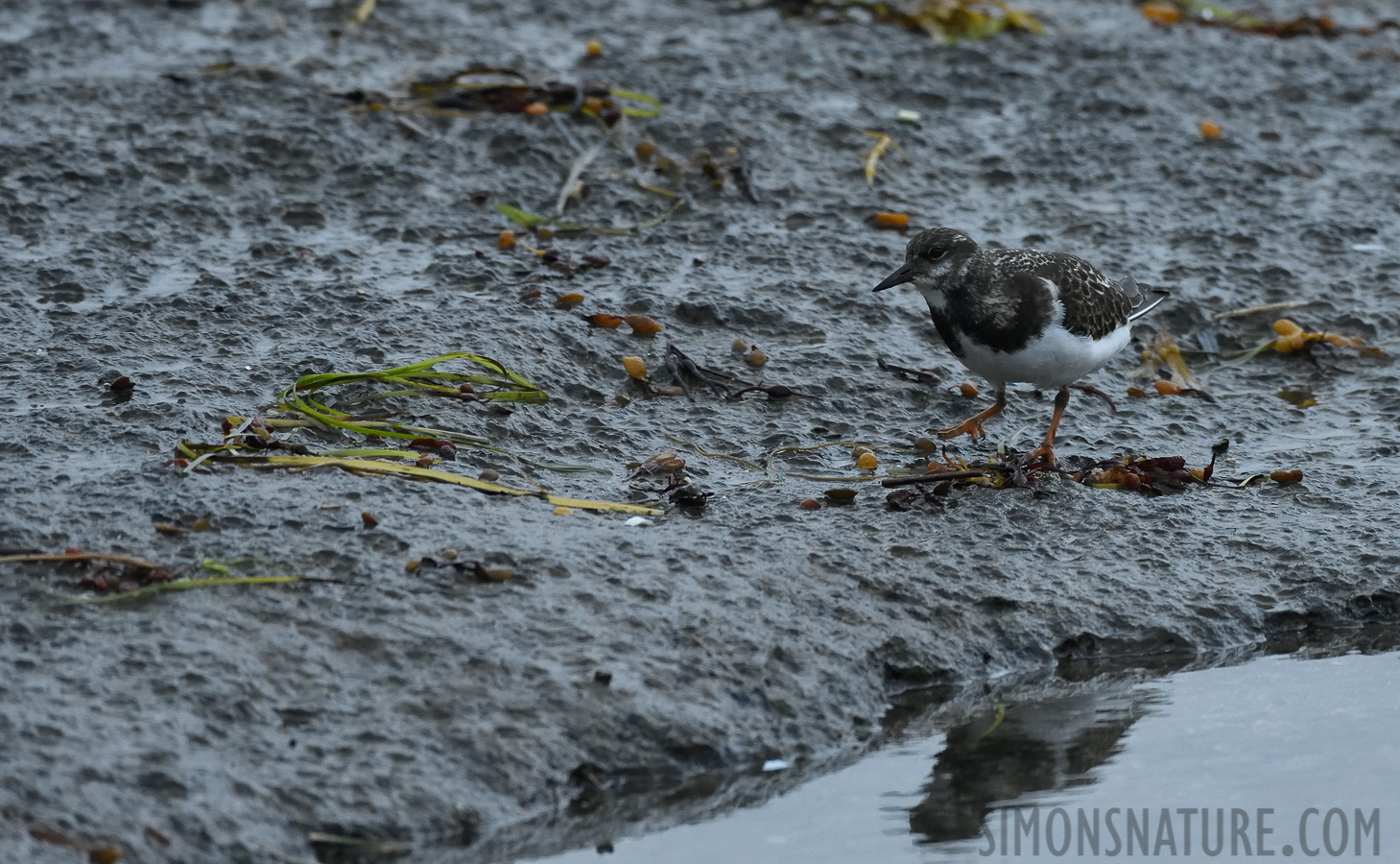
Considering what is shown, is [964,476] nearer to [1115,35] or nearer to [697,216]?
[697,216]

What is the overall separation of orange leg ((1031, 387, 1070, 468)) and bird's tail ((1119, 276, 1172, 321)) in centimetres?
54

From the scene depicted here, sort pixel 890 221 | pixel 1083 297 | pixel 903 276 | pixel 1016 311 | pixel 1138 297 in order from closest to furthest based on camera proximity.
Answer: pixel 1016 311 → pixel 1083 297 → pixel 903 276 → pixel 1138 297 → pixel 890 221

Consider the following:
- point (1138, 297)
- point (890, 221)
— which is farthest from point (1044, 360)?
point (890, 221)

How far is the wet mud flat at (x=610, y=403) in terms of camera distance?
4.59 metres

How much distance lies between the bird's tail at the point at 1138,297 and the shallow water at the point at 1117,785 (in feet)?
7.09

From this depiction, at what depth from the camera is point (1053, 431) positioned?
21.6ft

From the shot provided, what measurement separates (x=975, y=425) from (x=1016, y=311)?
0.67 m

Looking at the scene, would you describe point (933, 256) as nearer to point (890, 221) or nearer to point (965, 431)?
point (965, 431)

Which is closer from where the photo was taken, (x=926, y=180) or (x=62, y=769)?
(x=62, y=769)

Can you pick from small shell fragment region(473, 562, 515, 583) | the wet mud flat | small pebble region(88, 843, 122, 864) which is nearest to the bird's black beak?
the wet mud flat

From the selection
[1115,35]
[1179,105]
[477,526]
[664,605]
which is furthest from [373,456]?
[1115,35]

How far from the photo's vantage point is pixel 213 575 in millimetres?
5031

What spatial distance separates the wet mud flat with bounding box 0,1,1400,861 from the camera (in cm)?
459

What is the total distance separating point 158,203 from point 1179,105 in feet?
20.5
